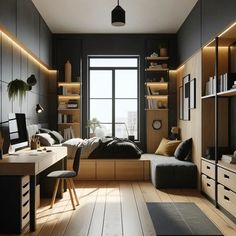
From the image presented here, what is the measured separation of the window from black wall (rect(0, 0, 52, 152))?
1.21 m

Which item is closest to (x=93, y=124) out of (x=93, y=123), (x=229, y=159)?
(x=93, y=123)

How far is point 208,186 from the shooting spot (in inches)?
205

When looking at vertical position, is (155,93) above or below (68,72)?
below

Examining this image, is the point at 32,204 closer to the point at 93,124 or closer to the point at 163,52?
the point at 93,124

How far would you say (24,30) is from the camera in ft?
17.7

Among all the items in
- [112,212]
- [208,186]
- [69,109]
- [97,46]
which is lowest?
[112,212]

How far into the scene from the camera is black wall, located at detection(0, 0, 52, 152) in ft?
15.1

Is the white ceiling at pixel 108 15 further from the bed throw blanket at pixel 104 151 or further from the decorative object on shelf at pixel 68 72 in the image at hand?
the bed throw blanket at pixel 104 151

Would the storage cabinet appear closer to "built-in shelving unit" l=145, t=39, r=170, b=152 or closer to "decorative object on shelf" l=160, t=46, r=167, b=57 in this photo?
"built-in shelving unit" l=145, t=39, r=170, b=152

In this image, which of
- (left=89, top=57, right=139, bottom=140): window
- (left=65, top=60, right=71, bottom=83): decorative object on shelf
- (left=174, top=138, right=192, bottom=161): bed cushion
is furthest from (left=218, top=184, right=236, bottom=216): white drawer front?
(left=65, top=60, right=71, bottom=83): decorative object on shelf

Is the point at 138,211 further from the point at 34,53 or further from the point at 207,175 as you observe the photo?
Answer: the point at 34,53

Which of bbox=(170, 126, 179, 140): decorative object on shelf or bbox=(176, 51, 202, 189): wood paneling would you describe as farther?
bbox=(170, 126, 179, 140): decorative object on shelf

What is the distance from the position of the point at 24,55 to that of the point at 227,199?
3.92m

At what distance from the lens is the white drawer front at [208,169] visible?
196 inches
